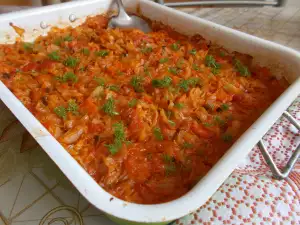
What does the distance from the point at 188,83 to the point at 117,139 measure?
1.69 feet

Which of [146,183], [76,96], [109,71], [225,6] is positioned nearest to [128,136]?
[146,183]

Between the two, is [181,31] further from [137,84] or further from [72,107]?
[72,107]

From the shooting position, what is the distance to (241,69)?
5.56ft

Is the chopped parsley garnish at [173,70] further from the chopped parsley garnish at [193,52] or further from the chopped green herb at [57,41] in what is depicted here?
the chopped green herb at [57,41]

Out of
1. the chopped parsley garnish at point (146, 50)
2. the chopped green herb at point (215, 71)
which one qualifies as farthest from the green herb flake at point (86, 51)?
the chopped green herb at point (215, 71)

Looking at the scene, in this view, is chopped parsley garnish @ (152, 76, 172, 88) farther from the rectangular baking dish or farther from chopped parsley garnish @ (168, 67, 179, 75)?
the rectangular baking dish

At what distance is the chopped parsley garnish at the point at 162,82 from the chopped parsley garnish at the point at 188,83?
0.06 m

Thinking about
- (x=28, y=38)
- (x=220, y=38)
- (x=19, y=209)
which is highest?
(x=220, y=38)

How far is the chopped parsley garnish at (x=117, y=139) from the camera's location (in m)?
1.22

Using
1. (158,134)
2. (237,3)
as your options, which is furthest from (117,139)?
(237,3)

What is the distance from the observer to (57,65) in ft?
5.59

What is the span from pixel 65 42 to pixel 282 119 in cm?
137

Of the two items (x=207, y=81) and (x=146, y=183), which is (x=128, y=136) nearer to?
(x=146, y=183)

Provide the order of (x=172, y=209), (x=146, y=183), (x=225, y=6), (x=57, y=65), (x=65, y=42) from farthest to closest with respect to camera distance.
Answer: (x=225, y=6), (x=65, y=42), (x=57, y=65), (x=146, y=183), (x=172, y=209)
